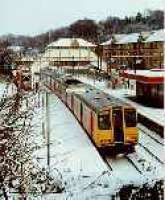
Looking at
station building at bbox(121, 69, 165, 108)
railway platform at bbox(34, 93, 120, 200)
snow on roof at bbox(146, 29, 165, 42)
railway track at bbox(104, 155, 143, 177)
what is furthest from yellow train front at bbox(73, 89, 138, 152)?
snow on roof at bbox(146, 29, 165, 42)

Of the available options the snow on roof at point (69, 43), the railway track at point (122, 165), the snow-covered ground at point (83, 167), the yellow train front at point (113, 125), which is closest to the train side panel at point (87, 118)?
the yellow train front at point (113, 125)

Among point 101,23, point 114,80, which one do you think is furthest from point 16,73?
point 101,23

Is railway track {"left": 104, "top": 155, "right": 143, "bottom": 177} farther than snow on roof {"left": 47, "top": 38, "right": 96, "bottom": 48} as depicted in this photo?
No

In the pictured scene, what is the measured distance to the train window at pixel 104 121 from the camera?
1418cm

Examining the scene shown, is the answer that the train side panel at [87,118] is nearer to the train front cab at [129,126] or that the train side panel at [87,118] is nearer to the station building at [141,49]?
the train front cab at [129,126]

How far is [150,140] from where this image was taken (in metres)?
17.3

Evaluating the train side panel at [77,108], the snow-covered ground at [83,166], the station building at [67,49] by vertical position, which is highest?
the station building at [67,49]

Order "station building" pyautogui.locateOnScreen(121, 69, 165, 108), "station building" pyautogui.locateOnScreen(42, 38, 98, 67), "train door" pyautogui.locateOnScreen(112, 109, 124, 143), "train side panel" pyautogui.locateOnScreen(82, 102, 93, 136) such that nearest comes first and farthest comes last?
"train door" pyautogui.locateOnScreen(112, 109, 124, 143)
"train side panel" pyautogui.locateOnScreen(82, 102, 93, 136)
"station building" pyautogui.locateOnScreen(121, 69, 165, 108)
"station building" pyautogui.locateOnScreen(42, 38, 98, 67)

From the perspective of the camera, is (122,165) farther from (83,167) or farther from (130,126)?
(83,167)

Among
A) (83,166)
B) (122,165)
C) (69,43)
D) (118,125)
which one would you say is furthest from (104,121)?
(69,43)

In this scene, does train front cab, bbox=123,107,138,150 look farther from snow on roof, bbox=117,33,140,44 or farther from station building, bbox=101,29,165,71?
snow on roof, bbox=117,33,140,44

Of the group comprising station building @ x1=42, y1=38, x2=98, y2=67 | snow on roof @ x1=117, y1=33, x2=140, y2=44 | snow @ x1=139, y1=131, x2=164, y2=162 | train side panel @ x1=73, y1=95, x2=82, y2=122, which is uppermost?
snow on roof @ x1=117, y1=33, x2=140, y2=44

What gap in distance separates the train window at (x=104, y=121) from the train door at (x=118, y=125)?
0.66 ft

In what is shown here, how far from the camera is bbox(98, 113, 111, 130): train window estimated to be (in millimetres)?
14180
